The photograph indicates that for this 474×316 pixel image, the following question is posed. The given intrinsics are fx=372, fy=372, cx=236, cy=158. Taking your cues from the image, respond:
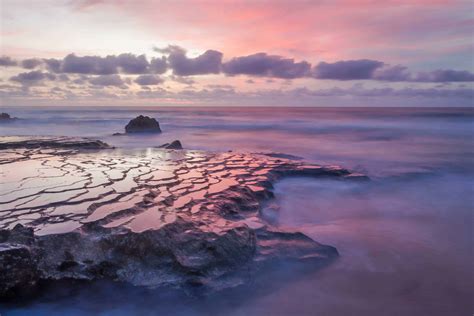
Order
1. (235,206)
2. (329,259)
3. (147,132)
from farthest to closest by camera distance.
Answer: (147,132) → (235,206) → (329,259)

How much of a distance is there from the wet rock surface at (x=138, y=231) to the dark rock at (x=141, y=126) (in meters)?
12.9

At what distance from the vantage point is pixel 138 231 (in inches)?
171

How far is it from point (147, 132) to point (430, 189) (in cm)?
1540

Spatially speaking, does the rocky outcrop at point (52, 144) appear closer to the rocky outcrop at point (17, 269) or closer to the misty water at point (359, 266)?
the misty water at point (359, 266)

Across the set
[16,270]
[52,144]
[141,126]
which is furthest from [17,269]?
[141,126]

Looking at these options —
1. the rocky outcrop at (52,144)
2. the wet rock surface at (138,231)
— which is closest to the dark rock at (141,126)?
the rocky outcrop at (52,144)

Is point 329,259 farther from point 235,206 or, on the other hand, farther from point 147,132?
point 147,132

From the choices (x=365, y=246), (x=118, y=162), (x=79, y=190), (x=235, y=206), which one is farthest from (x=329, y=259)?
(x=118, y=162)

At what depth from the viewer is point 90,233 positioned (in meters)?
4.33

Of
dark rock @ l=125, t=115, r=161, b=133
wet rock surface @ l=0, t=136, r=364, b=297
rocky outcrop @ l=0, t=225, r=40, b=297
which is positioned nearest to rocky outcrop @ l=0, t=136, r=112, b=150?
wet rock surface @ l=0, t=136, r=364, b=297

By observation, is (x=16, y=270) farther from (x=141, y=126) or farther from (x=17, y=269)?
(x=141, y=126)

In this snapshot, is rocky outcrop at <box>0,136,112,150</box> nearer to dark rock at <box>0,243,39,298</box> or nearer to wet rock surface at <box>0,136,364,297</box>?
wet rock surface at <box>0,136,364,297</box>

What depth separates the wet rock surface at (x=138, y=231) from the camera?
3.95 meters

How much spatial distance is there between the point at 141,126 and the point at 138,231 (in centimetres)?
1678
